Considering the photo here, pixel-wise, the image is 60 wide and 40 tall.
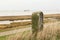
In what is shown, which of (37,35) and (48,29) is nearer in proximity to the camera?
(37,35)

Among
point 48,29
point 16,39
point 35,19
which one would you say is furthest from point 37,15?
point 16,39

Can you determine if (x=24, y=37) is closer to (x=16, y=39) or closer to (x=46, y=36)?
(x=16, y=39)

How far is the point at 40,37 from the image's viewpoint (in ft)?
12.4

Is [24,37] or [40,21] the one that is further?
[40,21]

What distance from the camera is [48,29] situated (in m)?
4.16

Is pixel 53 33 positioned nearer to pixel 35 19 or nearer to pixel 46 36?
pixel 46 36

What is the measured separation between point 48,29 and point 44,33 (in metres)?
0.27

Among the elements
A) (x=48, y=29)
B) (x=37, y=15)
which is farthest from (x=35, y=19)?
(x=48, y=29)

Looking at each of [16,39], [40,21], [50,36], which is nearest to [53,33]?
[50,36]

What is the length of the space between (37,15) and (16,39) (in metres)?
0.70

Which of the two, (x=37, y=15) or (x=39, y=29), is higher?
(x=37, y=15)

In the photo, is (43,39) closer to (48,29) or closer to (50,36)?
(50,36)

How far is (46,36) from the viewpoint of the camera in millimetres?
3816

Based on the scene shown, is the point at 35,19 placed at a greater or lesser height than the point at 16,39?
greater
